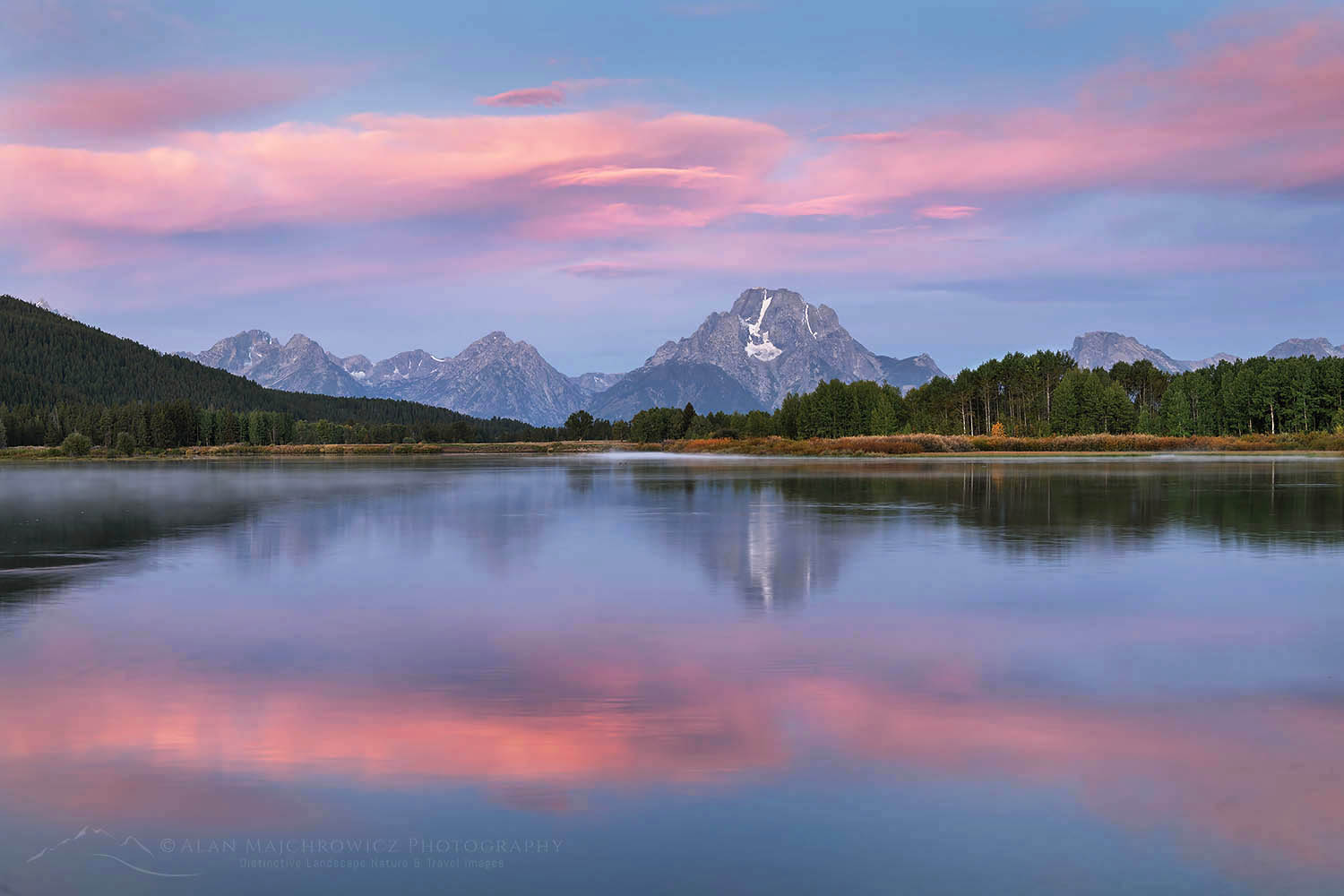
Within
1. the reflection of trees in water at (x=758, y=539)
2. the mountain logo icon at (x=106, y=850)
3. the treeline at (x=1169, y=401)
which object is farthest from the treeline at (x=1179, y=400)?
the mountain logo icon at (x=106, y=850)

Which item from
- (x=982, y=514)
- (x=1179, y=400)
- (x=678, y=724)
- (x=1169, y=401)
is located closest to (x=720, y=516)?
(x=982, y=514)

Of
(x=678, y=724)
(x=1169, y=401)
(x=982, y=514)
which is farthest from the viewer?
(x=1169, y=401)

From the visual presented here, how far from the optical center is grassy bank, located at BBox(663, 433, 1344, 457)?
13688cm

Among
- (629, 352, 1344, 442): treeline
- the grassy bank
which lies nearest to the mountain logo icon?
the grassy bank

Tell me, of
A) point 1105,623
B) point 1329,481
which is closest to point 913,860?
point 1105,623

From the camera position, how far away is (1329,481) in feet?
208

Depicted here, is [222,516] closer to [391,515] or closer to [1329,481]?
[391,515]

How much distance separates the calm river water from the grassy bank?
12006 centimetres

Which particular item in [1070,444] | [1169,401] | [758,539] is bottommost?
[758,539]

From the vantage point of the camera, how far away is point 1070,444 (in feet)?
488

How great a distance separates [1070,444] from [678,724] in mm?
149916

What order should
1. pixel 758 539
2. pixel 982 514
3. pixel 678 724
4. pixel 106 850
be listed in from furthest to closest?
pixel 982 514 → pixel 758 539 → pixel 678 724 → pixel 106 850

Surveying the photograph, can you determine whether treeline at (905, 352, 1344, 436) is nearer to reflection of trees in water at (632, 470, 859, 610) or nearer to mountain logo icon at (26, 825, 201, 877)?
reflection of trees in water at (632, 470, 859, 610)

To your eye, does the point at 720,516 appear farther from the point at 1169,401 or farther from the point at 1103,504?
the point at 1169,401
